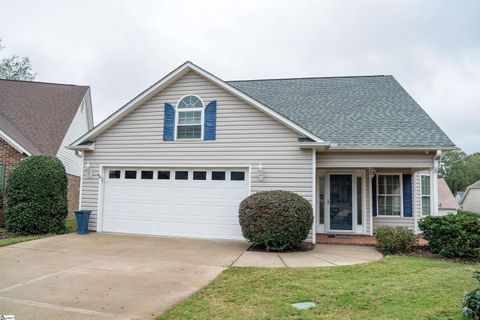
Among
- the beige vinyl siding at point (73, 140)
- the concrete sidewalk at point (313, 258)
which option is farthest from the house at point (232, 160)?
the beige vinyl siding at point (73, 140)

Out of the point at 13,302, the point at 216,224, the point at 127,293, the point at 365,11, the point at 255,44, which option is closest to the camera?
the point at 13,302

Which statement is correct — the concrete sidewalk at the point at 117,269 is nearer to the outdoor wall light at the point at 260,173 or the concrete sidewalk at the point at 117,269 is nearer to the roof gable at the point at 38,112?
the outdoor wall light at the point at 260,173

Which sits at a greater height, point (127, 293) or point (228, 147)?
point (228, 147)

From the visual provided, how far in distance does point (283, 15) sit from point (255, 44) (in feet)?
13.8

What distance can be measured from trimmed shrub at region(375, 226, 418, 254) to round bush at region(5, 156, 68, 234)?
992 cm

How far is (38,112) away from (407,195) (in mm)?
17848

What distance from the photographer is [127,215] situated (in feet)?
38.3

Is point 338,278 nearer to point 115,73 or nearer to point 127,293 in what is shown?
point 127,293

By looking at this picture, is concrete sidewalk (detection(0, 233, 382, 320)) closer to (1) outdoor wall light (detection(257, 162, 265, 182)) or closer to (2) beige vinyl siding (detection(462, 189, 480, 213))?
(1) outdoor wall light (detection(257, 162, 265, 182))

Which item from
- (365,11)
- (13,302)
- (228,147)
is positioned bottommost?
(13,302)

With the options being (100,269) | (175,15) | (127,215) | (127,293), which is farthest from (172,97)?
(127,293)

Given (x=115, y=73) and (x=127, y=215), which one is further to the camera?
(x=115, y=73)

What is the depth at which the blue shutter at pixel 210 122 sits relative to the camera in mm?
11172

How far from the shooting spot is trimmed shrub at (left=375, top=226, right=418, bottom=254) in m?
9.02
